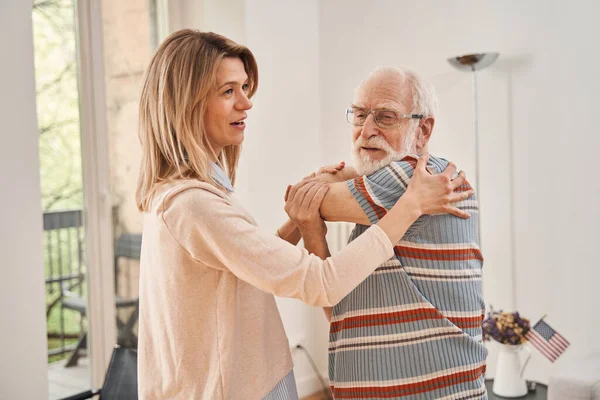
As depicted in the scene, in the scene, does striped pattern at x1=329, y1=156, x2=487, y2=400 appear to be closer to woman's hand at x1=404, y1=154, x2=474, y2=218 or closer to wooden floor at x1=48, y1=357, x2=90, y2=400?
woman's hand at x1=404, y1=154, x2=474, y2=218

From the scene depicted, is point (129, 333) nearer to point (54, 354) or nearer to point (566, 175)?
point (54, 354)

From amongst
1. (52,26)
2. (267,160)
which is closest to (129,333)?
(267,160)

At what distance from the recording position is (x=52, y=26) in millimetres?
3213

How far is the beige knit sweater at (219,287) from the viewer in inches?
51.9

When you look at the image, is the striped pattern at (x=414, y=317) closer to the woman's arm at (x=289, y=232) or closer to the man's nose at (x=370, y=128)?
the man's nose at (x=370, y=128)

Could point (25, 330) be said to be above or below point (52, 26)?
below

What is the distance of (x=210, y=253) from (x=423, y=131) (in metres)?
0.64

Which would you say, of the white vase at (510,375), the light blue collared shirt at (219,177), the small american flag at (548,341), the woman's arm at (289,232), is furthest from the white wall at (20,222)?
the small american flag at (548,341)

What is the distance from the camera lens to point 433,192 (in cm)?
142

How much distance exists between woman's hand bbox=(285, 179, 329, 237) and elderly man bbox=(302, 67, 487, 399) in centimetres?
2

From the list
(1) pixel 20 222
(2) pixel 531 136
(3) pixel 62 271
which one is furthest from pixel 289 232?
(2) pixel 531 136

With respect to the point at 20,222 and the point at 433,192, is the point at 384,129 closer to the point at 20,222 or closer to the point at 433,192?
the point at 433,192

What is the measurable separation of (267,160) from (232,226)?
267cm

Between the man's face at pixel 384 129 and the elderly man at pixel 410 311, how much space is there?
8 cm
